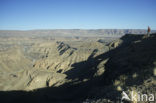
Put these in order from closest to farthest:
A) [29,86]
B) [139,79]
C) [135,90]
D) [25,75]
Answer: [135,90] < [139,79] < [29,86] < [25,75]

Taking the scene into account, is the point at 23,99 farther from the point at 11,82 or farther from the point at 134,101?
the point at 134,101

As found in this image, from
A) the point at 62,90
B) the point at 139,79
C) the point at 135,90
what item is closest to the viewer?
the point at 135,90

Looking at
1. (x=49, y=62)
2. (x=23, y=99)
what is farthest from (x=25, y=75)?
(x=49, y=62)

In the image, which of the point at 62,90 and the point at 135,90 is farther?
the point at 62,90

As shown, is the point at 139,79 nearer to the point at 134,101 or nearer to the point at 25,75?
the point at 134,101

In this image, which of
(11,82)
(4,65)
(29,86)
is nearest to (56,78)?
(29,86)

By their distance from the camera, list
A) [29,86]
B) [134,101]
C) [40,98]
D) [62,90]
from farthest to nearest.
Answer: [29,86] < [62,90] < [40,98] < [134,101]

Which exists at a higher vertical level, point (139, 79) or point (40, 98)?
point (139, 79)

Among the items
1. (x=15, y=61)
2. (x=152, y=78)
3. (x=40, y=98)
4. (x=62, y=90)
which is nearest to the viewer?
(x=152, y=78)

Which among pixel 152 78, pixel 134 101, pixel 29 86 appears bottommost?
pixel 29 86
